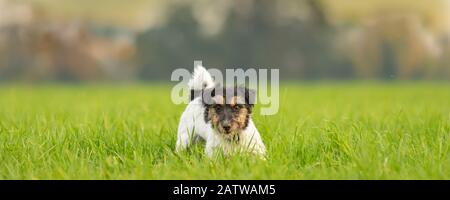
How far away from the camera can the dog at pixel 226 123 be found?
5395 mm

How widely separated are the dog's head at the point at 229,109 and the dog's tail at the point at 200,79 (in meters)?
0.67

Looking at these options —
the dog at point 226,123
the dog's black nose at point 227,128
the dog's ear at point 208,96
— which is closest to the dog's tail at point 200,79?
the dog at point 226,123

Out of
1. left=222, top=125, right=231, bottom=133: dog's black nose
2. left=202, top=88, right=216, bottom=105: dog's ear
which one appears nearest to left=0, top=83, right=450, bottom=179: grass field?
left=222, top=125, right=231, bottom=133: dog's black nose

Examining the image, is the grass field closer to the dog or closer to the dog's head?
the dog

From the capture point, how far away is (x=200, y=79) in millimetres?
6410

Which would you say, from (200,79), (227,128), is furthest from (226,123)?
(200,79)

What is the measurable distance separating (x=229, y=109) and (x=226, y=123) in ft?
0.43

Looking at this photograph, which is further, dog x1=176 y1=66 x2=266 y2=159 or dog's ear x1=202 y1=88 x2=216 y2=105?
dog's ear x1=202 y1=88 x2=216 y2=105

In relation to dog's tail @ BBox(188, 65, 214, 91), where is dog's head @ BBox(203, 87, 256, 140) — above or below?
below

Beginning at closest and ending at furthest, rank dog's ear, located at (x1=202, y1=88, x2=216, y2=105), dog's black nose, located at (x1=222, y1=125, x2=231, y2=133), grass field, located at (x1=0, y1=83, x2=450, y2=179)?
1. grass field, located at (x1=0, y1=83, x2=450, y2=179)
2. dog's black nose, located at (x1=222, y1=125, x2=231, y2=133)
3. dog's ear, located at (x1=202, y1=88, x2=216, y2=105)

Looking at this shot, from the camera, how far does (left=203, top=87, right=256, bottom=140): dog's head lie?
5.38 metres

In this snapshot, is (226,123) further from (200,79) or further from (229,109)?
(200,79)

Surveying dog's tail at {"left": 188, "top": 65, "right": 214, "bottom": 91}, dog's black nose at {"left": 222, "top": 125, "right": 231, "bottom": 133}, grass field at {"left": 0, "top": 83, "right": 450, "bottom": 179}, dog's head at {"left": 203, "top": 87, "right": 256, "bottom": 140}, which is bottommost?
grass field at {"left": 0, "top": 83, "right": 450, "bottom": 179}

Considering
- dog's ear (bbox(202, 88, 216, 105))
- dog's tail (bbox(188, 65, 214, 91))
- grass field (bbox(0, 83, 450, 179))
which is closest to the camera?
grass field (bbox(0, 83, 450, 179))
